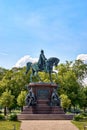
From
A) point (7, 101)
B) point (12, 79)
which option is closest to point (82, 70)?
point (12, 79)

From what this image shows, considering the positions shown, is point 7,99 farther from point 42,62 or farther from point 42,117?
point 42,117

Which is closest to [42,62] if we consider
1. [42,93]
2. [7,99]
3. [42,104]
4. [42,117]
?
[42,93]

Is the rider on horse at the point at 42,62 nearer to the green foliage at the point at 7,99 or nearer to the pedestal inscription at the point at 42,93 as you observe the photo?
the pedestal inscription at the point at 42,93

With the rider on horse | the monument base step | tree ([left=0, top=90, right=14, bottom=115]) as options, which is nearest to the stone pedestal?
the monument base step

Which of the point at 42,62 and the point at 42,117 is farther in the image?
the point at 42,62

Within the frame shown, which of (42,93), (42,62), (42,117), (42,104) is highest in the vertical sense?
(42,62)

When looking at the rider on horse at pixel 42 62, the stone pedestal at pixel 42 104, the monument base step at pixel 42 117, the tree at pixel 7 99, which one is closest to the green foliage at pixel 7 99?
the tree at pixel 7 99

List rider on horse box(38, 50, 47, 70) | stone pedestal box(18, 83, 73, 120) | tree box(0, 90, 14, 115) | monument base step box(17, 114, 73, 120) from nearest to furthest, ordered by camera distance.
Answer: monument base step box(17, 114, 73, 120), stone pedestal box(18, 83, 73, 120), rider on horse box(38, 50, 47, 70), tree box(0, 90, 14, 115)

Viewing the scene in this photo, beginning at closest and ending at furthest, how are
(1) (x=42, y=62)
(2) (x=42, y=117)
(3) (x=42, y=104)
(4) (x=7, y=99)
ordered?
(2) (x=42, y=117) → (3) (x=42, y=104) → (1) (x=42, y=62) → (4) (x=7, y=99)

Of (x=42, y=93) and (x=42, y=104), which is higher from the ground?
(x=42, y=93)

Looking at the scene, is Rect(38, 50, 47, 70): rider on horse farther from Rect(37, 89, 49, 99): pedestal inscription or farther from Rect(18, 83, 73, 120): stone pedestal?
Rect(37, 89, 49, 99): pedestal inscription

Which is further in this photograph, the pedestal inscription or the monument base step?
the pedestal inscription

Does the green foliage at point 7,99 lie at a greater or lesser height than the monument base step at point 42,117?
greater

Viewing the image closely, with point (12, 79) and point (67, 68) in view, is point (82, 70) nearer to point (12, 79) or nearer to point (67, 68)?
point (67, 68)
